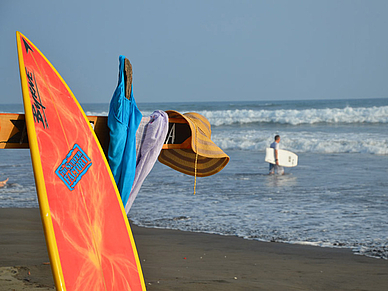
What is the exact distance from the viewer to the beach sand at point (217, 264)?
341 cm

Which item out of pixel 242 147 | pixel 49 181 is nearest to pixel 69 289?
pixel 49 181

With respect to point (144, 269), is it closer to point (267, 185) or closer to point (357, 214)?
point (357, 214)

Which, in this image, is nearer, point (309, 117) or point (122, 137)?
point (122, 137)

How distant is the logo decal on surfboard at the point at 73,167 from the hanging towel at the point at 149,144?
423 mm

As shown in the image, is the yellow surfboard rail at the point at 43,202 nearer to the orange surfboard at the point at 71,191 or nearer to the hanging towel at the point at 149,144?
the orange surfboard at the point at 71,191

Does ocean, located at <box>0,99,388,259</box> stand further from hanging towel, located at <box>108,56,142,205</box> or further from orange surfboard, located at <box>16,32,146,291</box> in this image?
orange surfboard, located at <box>16,32,146,291</box>

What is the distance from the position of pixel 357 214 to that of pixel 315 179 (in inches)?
120

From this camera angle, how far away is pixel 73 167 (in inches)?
79.0

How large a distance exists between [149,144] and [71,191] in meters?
0.63

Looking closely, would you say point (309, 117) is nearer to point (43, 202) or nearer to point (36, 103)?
point (36, 103)

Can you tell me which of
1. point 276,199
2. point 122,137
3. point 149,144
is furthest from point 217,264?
point 276,199

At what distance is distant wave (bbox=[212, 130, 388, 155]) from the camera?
14049 millimetres

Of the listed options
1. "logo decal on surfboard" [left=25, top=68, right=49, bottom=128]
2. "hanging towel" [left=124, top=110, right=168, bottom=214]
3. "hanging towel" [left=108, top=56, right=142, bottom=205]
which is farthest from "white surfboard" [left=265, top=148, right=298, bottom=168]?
"logo decal on surfboard" [left=25, top=68, right=49, bottom=128]

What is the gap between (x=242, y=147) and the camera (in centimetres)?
1598
